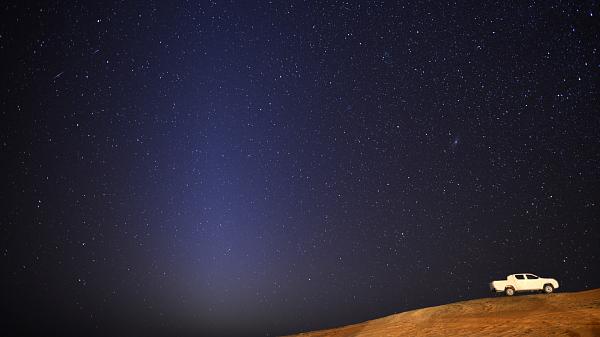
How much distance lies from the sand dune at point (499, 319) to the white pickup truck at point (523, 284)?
2.93 m

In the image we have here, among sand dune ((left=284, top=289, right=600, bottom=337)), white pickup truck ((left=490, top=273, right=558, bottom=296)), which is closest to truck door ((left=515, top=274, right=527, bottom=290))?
white pickup truck ((left=490, top=273, right=558, bottom=296))

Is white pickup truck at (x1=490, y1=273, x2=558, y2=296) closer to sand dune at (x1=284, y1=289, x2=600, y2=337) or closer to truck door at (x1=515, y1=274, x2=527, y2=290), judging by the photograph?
truck door at (x1=515, y1=274, x2=527, y2=290)

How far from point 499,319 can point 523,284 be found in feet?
27.7

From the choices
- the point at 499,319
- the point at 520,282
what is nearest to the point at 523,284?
the point at 520,282

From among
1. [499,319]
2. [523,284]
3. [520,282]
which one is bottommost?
[499,319]

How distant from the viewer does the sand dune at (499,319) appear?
15.9 m

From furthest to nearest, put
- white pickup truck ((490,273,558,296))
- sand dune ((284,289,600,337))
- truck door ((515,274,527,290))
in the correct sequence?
truck door ((515,274,527,290))
white pickup truck ((490,273,558,296))
sand dune ((284,289,600,337))

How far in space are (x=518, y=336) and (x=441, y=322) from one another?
16.9ft

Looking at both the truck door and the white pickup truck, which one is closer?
the white pickup truck

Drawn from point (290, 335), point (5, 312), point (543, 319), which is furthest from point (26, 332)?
point (543, 319)

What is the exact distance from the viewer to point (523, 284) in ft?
84.5

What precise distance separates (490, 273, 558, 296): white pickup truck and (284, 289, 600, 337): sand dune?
9.62ft

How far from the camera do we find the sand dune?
1593cm

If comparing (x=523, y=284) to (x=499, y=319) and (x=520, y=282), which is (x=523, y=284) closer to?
(x=520, y=282)
